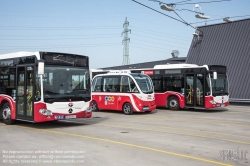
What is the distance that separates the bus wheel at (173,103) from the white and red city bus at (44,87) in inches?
366

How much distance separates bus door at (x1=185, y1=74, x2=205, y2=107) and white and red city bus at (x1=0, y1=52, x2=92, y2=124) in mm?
9117

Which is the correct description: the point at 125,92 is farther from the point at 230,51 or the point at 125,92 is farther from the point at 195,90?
the point at 230,51

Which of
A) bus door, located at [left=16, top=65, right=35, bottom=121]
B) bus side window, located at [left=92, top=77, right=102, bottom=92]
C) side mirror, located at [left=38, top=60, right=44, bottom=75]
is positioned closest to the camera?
side mirror, located at [left=38, top=60, right=44, bottom=75]

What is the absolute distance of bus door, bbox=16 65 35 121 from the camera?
38.3ft

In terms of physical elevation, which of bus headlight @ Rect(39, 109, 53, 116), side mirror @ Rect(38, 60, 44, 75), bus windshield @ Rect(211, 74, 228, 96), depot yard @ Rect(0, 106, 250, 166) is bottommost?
depot yard @ Rect(0, 106, 250, 166)

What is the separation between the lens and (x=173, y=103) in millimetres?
20828

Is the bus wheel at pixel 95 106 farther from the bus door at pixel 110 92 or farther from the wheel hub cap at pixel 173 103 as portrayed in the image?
the wheel hub cap at pixel 173 103

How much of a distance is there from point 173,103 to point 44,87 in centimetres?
1147

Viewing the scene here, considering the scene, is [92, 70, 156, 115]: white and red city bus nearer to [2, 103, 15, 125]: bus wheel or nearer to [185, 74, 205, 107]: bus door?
[185, 74, 205, 107]: bus door

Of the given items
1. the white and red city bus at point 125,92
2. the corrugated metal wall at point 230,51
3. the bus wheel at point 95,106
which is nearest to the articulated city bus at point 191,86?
the white and red city bus at point 125,92

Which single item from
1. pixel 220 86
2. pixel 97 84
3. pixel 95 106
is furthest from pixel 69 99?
pixel 220 86

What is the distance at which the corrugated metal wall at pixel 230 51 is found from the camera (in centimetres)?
→ 2664

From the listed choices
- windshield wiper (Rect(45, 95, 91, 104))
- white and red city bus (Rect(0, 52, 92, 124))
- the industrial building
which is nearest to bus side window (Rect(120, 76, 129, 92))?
white and red city bus (Rect(0, 52, 92, 124))

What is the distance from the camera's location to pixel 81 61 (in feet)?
42.1
